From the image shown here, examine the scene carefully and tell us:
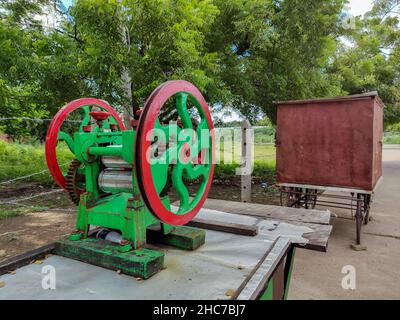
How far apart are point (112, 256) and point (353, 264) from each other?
3353 mm

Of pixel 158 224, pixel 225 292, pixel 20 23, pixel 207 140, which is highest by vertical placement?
pixel 20 23

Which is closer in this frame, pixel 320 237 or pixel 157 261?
pixel 157 261

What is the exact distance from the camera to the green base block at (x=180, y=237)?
179 centimetres

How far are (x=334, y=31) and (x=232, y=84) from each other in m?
2.48

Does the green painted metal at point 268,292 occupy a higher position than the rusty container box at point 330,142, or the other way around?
the rusty container box at point 330,142

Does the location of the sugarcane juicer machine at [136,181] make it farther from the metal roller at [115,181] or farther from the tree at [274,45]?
the tree at [274,45]

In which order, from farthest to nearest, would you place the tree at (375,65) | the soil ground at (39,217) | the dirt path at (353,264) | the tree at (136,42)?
the tree at (375,65)
the soil ground at (39,217)
the tree at (136,42)
the dirt path at (353,264)

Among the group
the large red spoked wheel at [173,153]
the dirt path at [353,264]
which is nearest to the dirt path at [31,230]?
the large red spoked wheel at [173,153]

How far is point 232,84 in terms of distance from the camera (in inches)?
259

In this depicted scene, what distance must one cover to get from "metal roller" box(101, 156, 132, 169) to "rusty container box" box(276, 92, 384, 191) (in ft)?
11.9

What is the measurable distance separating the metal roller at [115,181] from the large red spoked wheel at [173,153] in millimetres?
210

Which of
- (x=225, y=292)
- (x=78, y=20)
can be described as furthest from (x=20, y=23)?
(x=225, y=292)
